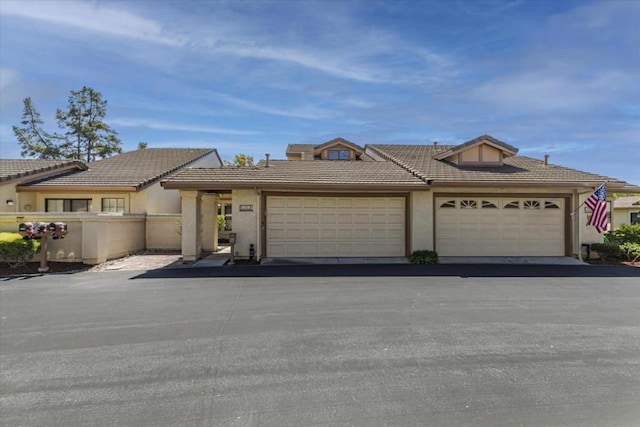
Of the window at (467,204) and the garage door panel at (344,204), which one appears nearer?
the garage door panel at (344,204)

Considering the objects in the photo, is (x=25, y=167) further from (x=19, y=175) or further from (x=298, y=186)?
(x=298, y=186)

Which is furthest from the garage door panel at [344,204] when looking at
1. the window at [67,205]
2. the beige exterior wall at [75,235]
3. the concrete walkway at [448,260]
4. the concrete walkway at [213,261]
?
the window at [67,205]

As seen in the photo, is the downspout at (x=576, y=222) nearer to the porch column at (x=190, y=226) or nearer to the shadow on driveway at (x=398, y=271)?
the shadow on driveway at (x=398, y=271)

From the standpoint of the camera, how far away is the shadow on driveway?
11.1 metres

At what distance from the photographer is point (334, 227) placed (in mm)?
14391

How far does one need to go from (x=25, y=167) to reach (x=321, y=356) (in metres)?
20.9

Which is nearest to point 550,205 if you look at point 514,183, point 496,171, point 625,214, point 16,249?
point 514,183

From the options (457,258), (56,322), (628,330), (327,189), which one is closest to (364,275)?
(327,189)

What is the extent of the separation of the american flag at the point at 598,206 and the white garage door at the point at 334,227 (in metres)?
6.38

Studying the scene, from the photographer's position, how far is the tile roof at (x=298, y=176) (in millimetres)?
13516

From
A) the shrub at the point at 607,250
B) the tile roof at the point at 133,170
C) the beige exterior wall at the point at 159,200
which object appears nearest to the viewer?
the shrub at the point at 607,250

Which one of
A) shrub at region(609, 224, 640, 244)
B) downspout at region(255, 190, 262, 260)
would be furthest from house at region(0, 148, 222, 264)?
shrub at region(609, 224, 640, 244)

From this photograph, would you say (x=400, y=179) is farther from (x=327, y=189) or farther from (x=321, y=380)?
(x=321, y=380)

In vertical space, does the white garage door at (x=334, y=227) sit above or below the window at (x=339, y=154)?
below
